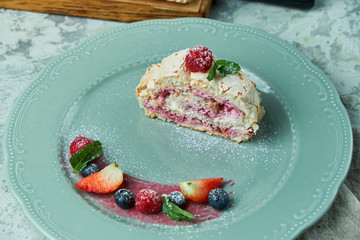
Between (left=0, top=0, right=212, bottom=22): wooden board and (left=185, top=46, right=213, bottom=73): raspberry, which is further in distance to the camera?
(left=0, top=0, right=212, bottom=22): wooden board

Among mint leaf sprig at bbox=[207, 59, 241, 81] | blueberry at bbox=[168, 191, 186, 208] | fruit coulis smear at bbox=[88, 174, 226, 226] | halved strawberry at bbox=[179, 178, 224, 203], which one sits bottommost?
fruit coulis smear at bbox=[88, 174, 226, 226]

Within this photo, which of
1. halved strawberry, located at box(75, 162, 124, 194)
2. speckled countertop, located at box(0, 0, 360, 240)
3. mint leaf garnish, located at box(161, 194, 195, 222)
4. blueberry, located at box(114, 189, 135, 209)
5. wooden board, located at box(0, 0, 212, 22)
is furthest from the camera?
wooden board, located at box(0, 0, 212, 22)

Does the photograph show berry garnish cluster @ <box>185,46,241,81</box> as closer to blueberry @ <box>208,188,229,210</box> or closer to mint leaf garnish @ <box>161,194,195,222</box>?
blueberry @ <box>208,188,229,210</box>

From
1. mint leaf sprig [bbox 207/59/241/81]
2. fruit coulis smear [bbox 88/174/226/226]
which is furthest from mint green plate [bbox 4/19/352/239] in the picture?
mint leaf sprig [bbox 207/59/241/81]

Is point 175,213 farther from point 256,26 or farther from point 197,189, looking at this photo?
point 256,26

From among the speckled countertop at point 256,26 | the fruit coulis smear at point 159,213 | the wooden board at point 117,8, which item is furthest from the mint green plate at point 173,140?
the speckled countertop at point 256,26

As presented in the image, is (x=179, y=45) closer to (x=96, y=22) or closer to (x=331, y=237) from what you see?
(x=96, y=22)

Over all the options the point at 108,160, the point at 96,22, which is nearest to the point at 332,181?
the point at 108,160

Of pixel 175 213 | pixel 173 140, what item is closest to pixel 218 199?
pixel 175 213
